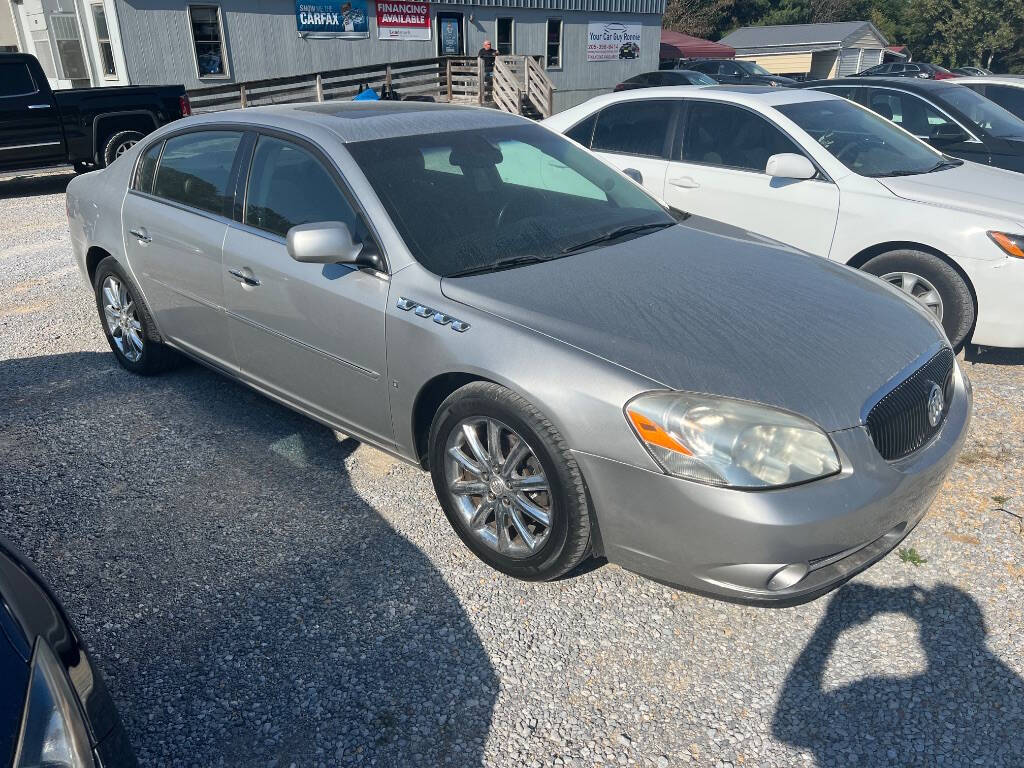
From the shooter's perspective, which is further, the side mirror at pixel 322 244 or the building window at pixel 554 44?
the building window at pixel 554 44

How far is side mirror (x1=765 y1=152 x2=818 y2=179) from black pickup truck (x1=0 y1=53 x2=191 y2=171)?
9265 millimetres

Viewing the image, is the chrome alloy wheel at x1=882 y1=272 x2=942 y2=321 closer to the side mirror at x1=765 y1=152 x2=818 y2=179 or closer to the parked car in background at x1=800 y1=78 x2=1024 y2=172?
the side mirror at x1=765 y1=152 x2=818 y2=179

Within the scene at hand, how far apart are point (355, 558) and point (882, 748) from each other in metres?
1.91

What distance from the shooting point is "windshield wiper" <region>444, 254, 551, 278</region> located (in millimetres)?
3105

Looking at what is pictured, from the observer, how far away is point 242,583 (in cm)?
304

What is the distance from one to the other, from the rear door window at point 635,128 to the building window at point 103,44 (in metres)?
14.3

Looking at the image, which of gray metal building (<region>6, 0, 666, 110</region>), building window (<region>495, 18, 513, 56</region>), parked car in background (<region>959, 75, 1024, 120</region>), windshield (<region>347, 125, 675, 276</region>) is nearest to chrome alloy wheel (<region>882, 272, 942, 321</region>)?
windshield (<region>347, 125, 675, 276</region>)

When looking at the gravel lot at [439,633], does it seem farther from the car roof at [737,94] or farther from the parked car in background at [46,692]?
the car roof at [737,94]

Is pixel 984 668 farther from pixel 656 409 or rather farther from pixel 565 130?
pixel 565 130

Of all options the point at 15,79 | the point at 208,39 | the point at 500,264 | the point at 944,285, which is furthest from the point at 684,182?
the point at 208,39

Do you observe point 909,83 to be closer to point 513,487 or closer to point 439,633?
point 513,487

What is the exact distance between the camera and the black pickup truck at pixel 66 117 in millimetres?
11195

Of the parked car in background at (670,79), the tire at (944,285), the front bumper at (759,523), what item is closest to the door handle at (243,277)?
the front bumper at (759,523)

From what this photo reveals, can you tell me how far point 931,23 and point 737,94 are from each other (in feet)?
202
